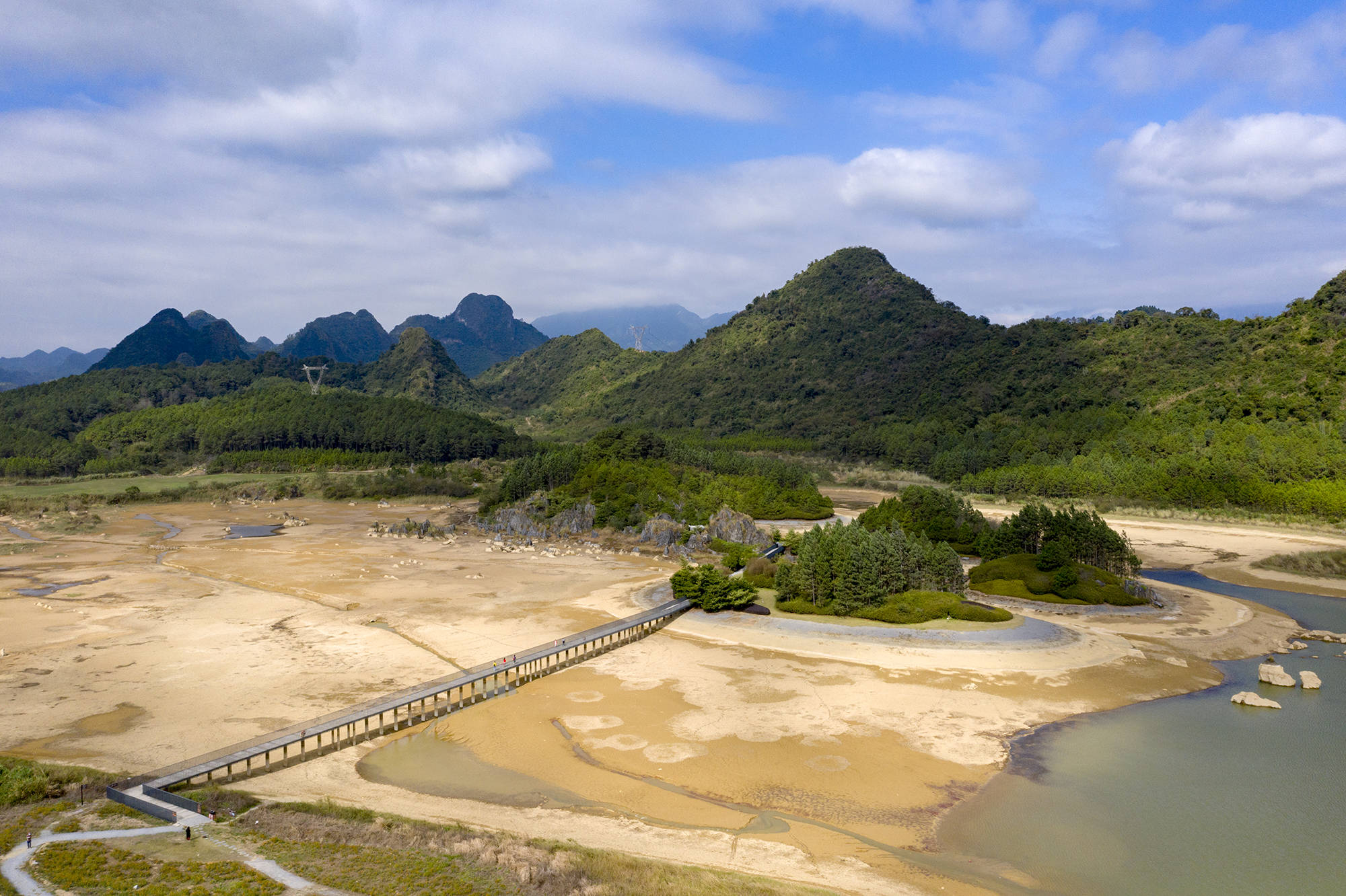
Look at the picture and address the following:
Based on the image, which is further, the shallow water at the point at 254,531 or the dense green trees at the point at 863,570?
the shallow water at the point at 254,531

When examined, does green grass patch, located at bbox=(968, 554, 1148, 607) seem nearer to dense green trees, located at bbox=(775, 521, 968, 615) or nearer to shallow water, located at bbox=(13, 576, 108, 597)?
dense green trees, located at bbox=(775, 521, 968, 615)

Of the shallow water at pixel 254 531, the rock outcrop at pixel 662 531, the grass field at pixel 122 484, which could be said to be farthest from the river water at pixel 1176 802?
the grass field at pixel 122 484

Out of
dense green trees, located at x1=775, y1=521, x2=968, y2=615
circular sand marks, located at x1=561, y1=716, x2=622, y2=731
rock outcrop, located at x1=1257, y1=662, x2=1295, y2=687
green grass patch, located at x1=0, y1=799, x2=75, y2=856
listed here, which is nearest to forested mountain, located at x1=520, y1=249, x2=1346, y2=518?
rock outcrop, located at x1=1257, y1=662, x2=1295, y2=687

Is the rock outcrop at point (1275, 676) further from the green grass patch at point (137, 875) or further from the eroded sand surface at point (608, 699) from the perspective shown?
the green grass patch at point (137, 875)

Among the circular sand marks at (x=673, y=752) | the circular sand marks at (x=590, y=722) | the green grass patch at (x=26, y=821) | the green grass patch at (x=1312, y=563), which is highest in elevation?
the green grass patch at (x=1312, y=563)

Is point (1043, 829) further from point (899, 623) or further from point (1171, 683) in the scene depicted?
point (899, 623)

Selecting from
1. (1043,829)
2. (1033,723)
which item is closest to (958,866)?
(1043,829)

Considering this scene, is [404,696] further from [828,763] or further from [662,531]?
[662,531]
